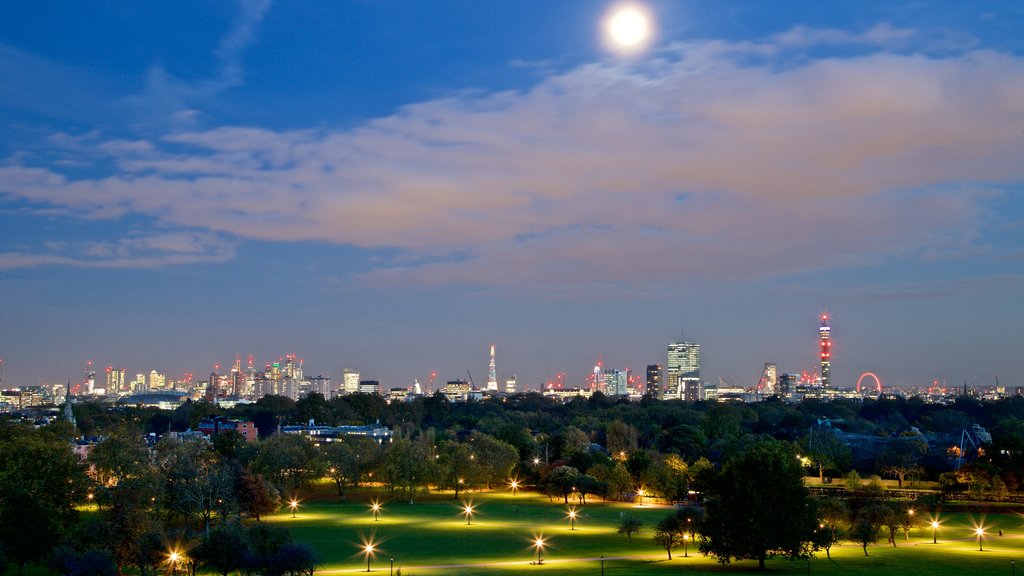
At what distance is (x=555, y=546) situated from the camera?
6462 centimetres

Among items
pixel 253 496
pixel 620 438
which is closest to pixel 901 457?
pixel 620 438

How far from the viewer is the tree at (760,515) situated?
56.0m

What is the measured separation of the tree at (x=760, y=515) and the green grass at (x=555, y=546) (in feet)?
3.92

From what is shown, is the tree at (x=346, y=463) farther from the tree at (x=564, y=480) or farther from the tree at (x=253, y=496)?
the tree at (x=564, y=480)

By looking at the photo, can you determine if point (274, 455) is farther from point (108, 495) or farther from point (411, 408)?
point (411, 408)

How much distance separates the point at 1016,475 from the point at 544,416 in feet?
383

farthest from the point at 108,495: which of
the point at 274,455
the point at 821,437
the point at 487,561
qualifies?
the point at 821,437

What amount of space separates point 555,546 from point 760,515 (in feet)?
47.9

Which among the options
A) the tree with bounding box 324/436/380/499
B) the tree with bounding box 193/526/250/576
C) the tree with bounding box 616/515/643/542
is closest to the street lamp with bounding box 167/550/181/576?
the tree with bounding box 193/526/250/576

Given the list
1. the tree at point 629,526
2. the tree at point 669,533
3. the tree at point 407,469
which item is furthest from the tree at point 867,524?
the tree at point 407,469

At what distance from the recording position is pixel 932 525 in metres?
74.6

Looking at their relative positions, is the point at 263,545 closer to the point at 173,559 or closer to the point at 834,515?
the point at 173,559

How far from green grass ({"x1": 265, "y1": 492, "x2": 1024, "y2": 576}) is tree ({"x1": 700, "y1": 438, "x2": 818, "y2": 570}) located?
1.20m

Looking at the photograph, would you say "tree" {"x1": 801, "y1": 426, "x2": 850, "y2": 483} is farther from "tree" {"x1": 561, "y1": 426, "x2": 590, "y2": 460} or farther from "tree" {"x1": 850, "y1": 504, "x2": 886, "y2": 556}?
"tree" {"x1": 850, "y1": 504, "x2": 886, "y2": 556}
